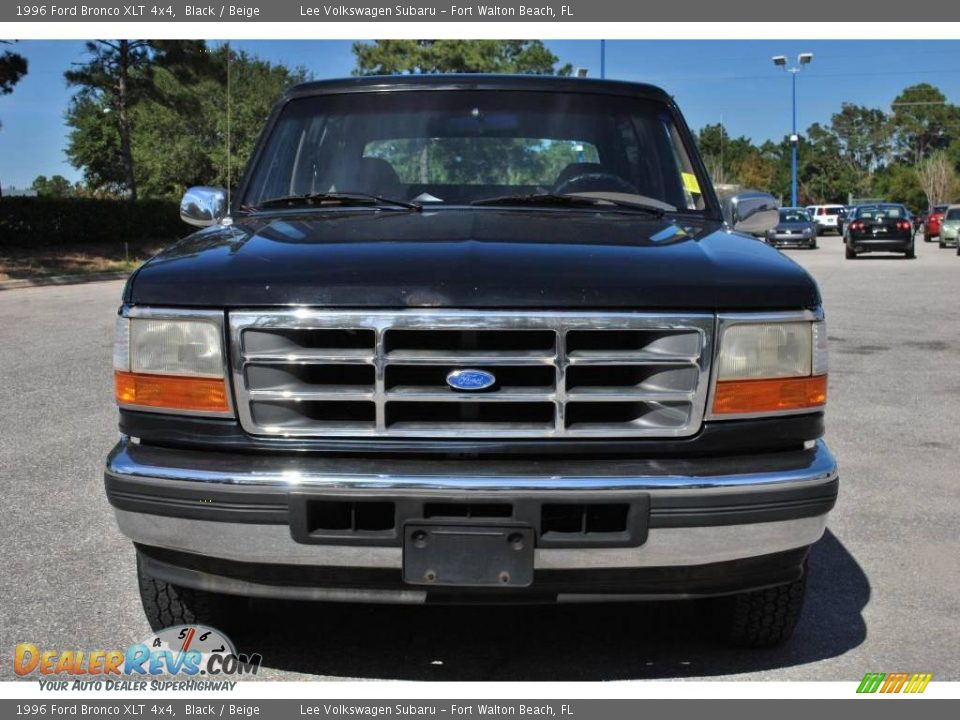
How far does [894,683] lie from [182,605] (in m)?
2.12

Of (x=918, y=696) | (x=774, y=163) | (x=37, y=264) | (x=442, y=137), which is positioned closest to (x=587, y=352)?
(x=918, y=696)

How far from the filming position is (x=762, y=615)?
3.46 metres

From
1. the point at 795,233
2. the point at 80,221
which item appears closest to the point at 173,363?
the point at 80,221

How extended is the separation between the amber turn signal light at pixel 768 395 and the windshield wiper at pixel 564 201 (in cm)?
108

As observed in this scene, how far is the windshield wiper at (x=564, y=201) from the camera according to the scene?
159 inches

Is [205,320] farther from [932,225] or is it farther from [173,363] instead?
[932,225]

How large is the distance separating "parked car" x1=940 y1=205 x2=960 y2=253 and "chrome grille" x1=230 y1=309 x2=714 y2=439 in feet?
122

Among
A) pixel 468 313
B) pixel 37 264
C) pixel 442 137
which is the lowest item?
pixel 37 264

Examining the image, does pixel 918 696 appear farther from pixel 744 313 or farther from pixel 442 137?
pixel 442 137

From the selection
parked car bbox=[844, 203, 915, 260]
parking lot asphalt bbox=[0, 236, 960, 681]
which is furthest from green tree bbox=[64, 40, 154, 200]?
parking lot asphalt bbox=[0, 236, 960, 681]

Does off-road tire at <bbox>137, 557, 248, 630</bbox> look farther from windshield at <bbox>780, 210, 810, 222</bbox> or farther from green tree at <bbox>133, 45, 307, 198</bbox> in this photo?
green tree at <bbox>133, 45, 307, 198</bbox>

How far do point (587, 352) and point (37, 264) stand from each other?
83.3ft

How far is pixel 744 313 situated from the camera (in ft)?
10.1

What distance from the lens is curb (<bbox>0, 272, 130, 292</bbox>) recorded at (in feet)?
72.2
